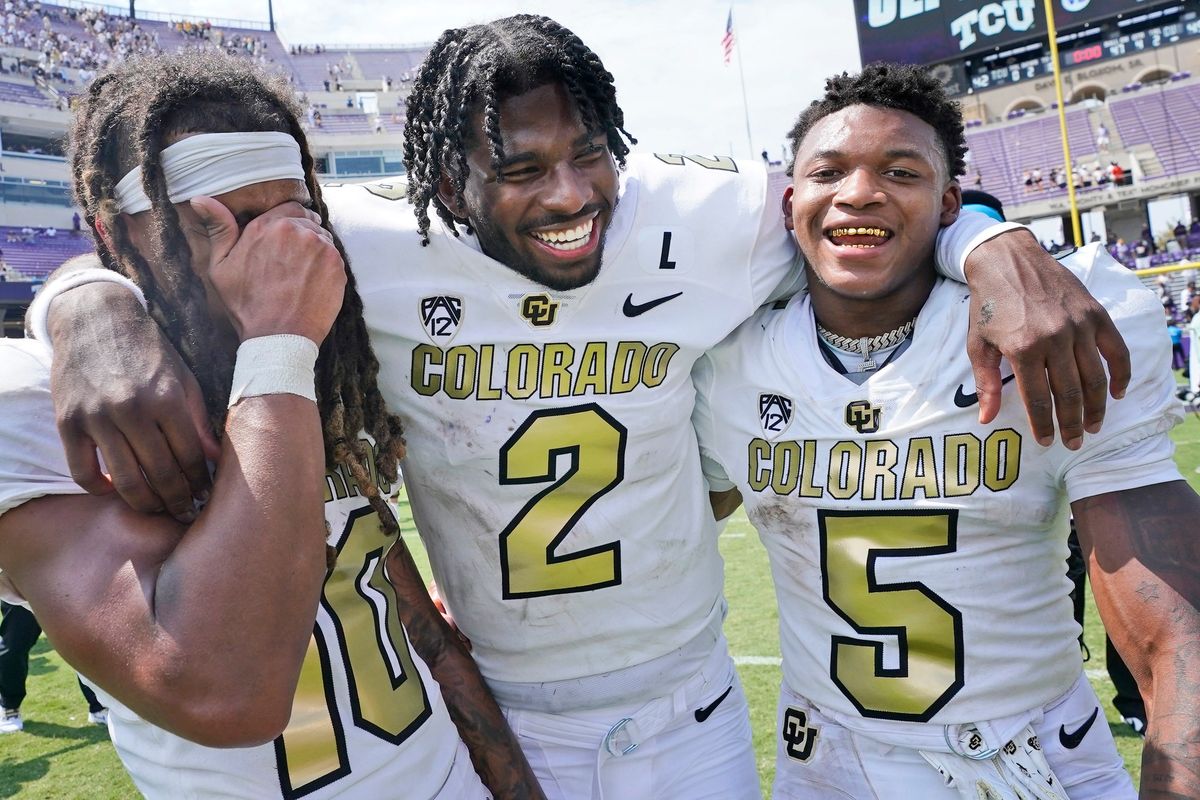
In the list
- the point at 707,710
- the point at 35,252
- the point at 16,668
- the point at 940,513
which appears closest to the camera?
the point at 940,513

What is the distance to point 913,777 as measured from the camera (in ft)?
5.98

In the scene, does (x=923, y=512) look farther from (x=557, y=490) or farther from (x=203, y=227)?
(x=203, y=227)

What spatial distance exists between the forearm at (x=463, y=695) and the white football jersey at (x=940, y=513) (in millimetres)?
641

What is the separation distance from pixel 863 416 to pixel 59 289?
57.5 inches

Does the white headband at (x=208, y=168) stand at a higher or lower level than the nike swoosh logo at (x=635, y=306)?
higher

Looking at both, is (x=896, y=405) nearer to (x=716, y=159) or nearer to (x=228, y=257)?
(x=716, y=159)

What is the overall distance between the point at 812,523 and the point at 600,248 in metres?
0.75

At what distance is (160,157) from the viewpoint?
4.98ft

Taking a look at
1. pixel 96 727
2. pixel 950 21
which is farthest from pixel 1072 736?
pixel 950 21

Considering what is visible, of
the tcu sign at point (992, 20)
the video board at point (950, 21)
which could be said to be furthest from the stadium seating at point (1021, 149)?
the tcu sign at point (992, 20)

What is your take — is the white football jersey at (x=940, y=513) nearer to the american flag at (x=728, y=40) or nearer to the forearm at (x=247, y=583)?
the forearm at (x=247, y=583)

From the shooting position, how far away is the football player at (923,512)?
5.50 feet

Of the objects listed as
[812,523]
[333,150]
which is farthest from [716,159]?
[333,150]

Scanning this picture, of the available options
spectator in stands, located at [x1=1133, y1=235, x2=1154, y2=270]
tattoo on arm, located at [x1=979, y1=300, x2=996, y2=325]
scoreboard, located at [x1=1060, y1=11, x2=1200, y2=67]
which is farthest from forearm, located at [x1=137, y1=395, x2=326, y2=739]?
scoreboard, located at [x1=1060, y1=11, x2=1200, y2=67]
